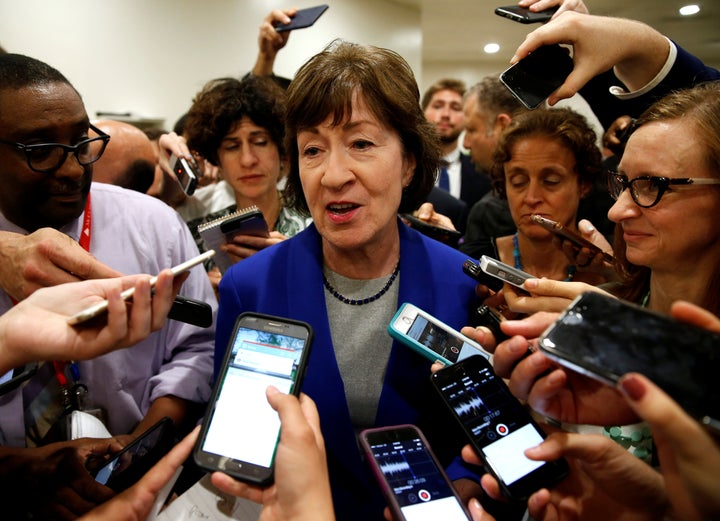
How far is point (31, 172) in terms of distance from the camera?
1.29 metres

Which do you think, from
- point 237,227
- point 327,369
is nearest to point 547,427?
point 327,369

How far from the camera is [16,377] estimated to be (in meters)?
1.01

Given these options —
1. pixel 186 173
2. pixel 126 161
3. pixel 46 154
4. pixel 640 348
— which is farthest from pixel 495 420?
pixel 126 161

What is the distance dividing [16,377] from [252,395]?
49cm

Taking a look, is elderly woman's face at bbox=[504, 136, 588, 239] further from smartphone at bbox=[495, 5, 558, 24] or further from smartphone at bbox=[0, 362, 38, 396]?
smartphone at bbox=[0, 362, 38, 396]

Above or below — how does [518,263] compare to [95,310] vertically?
below

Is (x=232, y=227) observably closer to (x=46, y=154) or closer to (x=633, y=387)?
(x=46, y=154)

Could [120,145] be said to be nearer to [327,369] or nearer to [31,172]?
[31,172]

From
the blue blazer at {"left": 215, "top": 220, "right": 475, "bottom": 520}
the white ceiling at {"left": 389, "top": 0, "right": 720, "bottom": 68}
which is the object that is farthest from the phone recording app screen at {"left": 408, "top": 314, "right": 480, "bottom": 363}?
the white ceiling at {"left": 389, "top": 0, "right": 720, "bottom": 68}

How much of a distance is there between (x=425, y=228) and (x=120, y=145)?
4.59 ft

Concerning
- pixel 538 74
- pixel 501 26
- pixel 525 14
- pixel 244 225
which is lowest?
pixel 244 225

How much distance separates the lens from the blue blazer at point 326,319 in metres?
1.22

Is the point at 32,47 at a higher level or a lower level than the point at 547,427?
higher

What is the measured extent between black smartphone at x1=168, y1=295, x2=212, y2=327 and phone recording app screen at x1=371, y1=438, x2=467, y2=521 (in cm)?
46
